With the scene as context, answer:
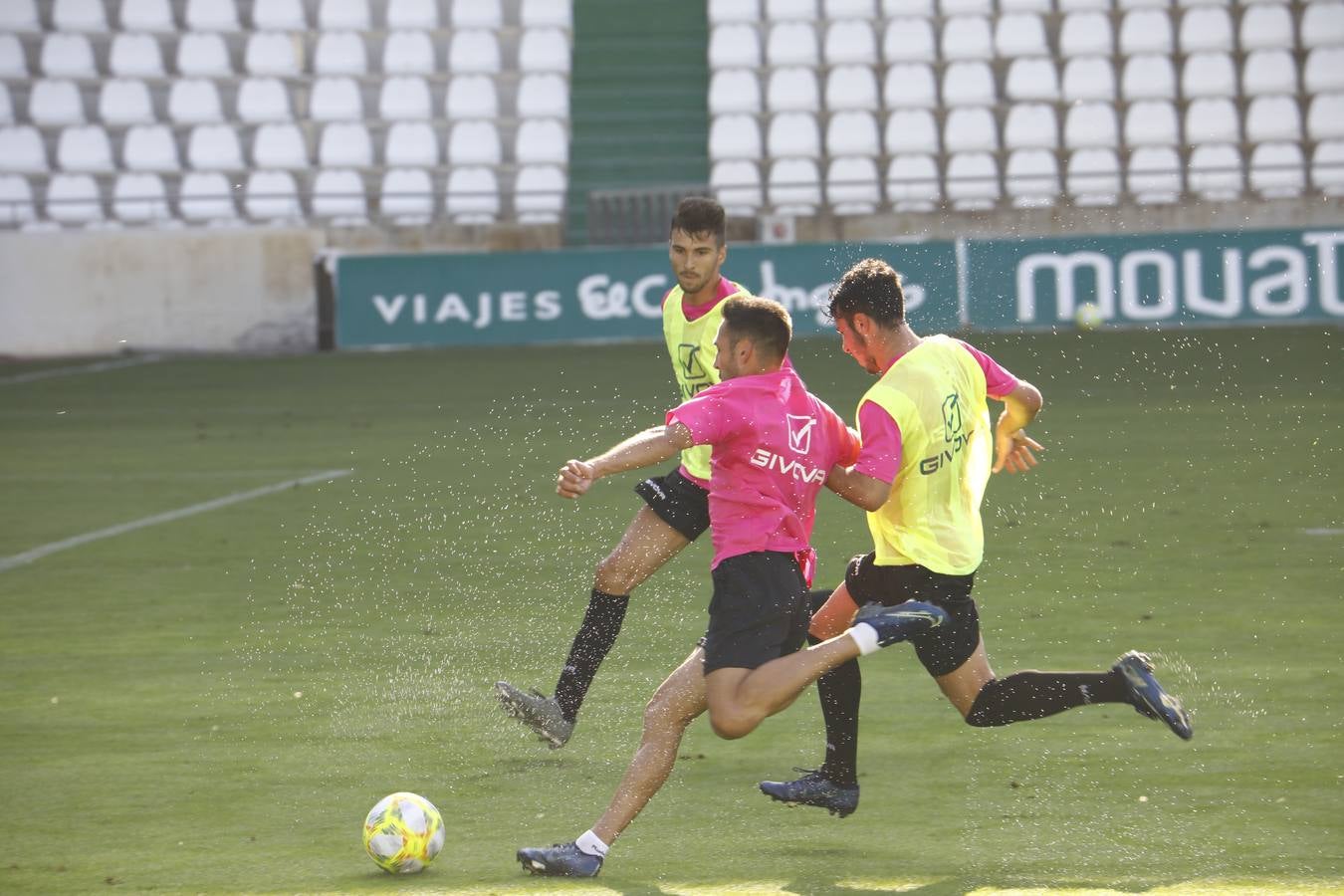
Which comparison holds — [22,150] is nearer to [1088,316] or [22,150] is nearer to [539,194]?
[539,194]

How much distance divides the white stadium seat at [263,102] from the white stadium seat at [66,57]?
212cm

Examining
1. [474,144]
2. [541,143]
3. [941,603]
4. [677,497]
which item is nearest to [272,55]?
[474,144]

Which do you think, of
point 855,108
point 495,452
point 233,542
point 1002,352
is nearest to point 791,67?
point 855,108

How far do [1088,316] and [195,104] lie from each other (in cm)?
1260

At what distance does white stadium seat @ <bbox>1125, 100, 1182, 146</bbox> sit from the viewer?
961 inches

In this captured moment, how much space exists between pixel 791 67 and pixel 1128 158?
4.77 m

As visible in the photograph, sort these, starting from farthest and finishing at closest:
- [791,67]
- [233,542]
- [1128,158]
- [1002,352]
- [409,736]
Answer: [791,67], [1128,158], [1002,352], [233,542], [409,736]

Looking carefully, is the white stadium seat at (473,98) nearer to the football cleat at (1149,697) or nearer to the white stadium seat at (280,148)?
→ the white stadium seat at (280,148)

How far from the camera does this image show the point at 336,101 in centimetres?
Answer: 2570

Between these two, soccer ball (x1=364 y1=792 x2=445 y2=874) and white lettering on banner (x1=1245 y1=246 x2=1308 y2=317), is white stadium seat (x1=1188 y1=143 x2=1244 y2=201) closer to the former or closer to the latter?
white lettering on banner (x1=1245 y1=246 x2=1308 y2=317)

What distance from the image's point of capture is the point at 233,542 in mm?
10523

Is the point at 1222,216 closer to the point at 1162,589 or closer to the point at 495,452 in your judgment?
the point at 495,452

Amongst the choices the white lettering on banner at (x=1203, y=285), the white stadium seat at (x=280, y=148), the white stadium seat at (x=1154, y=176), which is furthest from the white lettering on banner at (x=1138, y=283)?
the white stadium seat at (x=280, y=148)

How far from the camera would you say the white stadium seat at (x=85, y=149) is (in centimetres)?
2506
